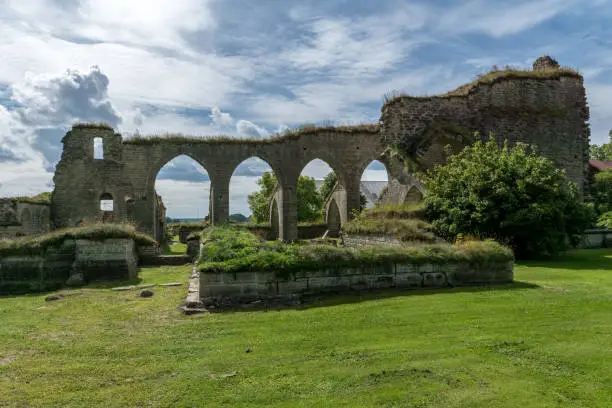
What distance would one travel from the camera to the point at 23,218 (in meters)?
23.1

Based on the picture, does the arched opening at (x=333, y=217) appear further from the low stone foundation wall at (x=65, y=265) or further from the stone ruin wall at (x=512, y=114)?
the low stone foundation wall at (x=65, y=265)

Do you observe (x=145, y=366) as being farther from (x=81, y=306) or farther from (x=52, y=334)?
(x=81, y=306)

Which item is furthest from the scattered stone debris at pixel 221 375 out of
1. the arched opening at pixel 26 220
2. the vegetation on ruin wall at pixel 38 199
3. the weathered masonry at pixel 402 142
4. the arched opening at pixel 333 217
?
the arched opening at pixel 333 217

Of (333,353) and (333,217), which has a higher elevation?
(333,217)

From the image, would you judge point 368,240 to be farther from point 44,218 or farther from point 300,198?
point 300,198

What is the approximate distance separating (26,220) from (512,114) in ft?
80.0

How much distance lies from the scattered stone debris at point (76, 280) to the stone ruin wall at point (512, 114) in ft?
51.4

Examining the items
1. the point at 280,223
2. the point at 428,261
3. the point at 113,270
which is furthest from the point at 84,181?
the point at 428,261

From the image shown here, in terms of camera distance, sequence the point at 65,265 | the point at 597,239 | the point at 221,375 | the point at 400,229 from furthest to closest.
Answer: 1. the point at 597,239
2. the point at 400,229
3. the point at 65,265
4. the point at 221,375

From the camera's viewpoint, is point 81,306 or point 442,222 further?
point 442,222

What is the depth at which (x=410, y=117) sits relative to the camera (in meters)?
23.1

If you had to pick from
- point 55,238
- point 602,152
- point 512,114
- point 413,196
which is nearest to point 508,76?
point 512,114

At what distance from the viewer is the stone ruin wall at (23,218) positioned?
21.6m

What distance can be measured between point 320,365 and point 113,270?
29.9 feet
